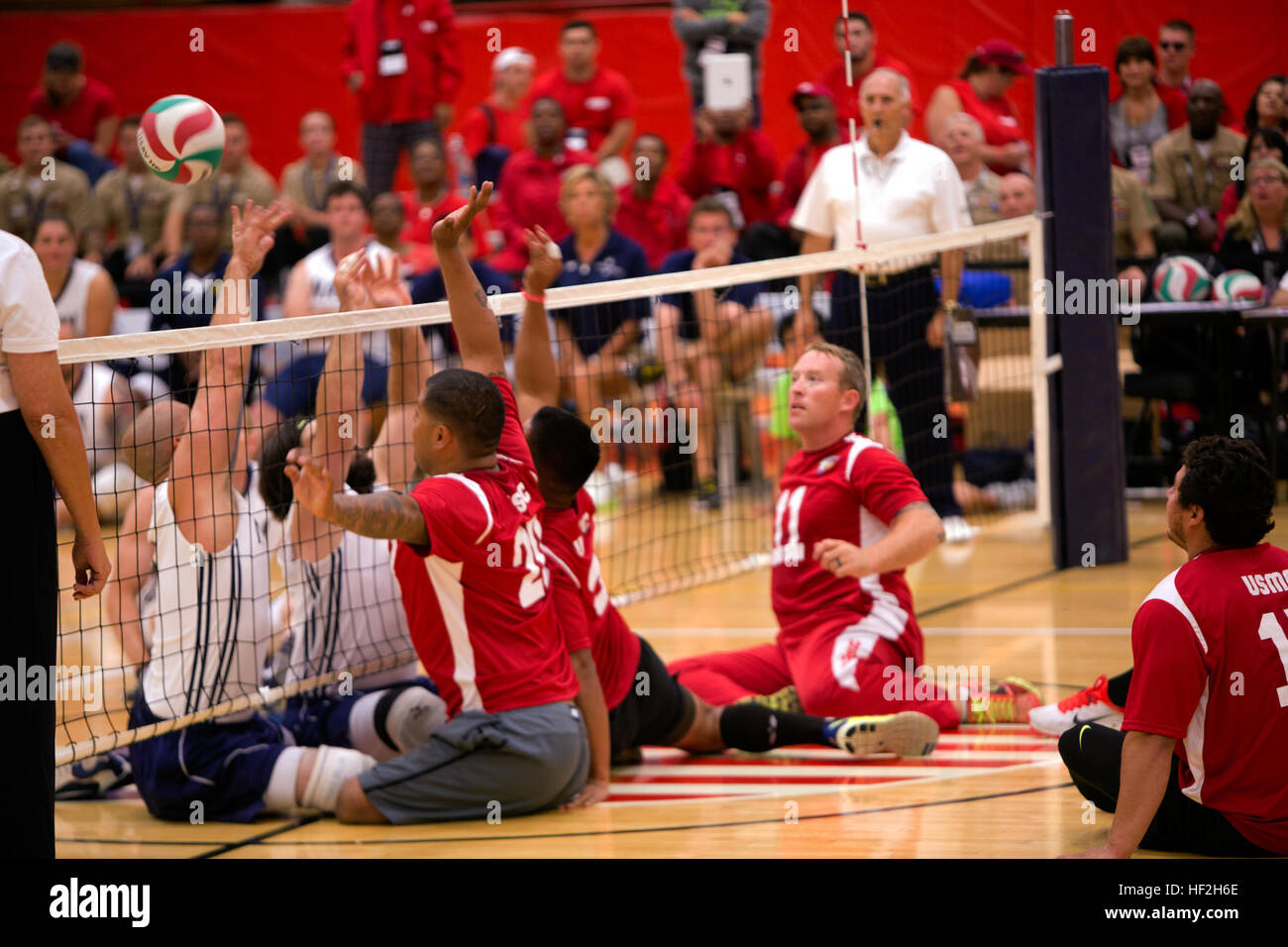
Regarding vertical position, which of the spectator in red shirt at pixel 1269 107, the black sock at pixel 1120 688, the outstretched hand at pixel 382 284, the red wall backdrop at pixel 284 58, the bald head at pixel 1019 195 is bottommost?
the black sock at pixel 1120 688

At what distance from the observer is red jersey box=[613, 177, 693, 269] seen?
11.8m

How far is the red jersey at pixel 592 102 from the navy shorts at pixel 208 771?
847cm

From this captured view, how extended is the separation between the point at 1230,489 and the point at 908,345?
16.1ft

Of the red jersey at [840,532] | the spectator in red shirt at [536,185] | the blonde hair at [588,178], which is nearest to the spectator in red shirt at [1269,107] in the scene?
the blonde hair at [588,178]

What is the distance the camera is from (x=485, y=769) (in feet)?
16.0

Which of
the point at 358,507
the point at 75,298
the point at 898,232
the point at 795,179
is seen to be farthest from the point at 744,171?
the point at 358,507

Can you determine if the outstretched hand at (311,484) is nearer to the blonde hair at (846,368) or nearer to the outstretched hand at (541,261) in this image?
the outstretched hand at (541,261)

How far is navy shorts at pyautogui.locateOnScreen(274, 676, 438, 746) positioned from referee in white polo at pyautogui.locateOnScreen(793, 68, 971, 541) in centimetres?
394

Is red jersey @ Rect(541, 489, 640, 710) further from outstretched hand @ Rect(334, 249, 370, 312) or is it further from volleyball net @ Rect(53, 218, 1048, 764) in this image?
outstretched hand @ Rect(334, 249, 370, 312)

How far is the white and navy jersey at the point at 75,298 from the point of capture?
10.4 meters

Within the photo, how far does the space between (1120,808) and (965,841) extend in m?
0.77

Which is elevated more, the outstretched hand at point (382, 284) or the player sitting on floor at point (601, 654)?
the outstretched hand at point (382, 284)

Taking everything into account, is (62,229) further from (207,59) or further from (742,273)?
(207,59)
